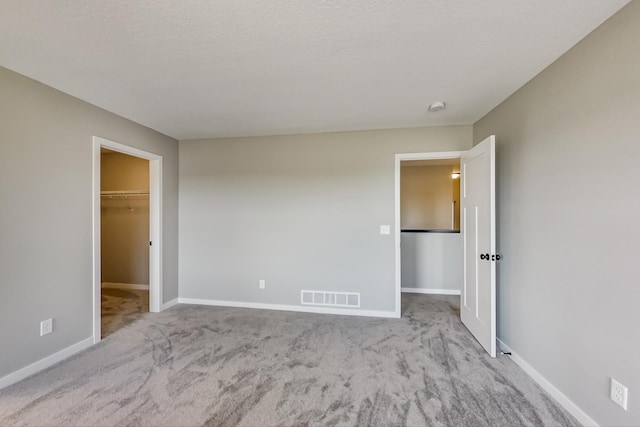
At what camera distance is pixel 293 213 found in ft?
12.4

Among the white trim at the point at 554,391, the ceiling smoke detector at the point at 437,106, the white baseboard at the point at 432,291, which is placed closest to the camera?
the white trim at the point at 554,391

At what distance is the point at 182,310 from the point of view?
3.75 metres

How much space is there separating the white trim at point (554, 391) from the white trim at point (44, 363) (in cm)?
397

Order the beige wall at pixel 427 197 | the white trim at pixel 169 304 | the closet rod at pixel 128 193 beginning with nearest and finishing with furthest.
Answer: the white trim at pixel 169 304, the closet rod at pixel 128 193, the beige wall at pixel 427 197

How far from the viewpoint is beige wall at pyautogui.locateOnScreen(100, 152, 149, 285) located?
4.71 metres

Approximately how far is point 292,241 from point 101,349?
7.41ft

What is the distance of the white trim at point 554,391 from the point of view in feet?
5.62

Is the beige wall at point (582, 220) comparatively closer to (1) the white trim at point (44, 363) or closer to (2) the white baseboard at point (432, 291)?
(2) the white baseboard at point (432, 291)

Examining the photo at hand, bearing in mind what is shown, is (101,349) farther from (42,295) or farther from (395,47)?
(395,47)

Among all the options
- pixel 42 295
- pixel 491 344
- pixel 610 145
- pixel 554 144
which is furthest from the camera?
pixel 491 344

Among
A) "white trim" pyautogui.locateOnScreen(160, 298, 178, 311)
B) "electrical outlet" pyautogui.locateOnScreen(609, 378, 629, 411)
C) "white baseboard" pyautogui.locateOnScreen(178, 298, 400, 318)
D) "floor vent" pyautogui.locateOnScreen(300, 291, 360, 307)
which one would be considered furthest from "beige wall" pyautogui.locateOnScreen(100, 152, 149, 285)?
"electrical outlet" pyautogui.locateOnScreen(609, 378, 629, 411)

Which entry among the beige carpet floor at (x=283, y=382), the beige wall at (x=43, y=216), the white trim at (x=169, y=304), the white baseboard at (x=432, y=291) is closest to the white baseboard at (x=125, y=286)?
the white trim at (x=169, y=304)

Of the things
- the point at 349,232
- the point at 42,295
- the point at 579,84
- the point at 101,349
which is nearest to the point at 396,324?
the point at 349,232

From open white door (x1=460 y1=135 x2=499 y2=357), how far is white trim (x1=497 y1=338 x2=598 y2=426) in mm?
183
